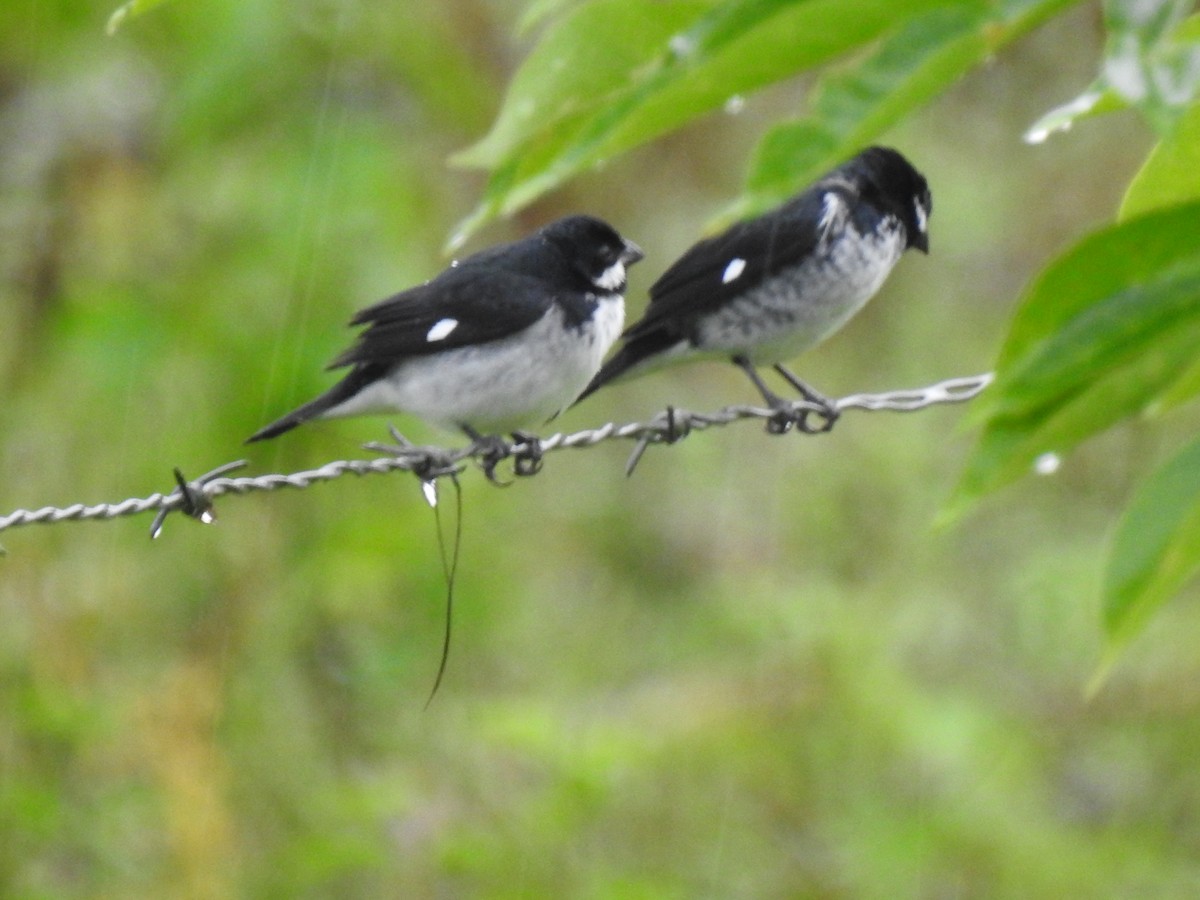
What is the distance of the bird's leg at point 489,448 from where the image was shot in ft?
14.5

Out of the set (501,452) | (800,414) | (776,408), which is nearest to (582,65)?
(501,452)

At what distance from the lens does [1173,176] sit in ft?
2.39

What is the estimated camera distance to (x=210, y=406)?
5.43 metres

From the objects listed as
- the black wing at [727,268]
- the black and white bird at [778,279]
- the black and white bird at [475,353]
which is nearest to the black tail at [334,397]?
the black and white bird at [475,353]

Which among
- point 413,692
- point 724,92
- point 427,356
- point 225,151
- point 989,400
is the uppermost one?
point 225,151

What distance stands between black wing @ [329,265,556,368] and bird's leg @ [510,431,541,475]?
1.09 feet

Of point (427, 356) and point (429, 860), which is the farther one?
point (429, 860)

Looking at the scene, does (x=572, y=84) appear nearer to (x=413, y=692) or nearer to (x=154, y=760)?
(x=154, y=760)

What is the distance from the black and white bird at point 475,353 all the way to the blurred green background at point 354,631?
0.46 meters

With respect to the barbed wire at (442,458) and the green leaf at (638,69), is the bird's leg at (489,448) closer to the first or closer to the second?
the barbed wire at (442,458)

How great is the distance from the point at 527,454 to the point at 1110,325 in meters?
3.83

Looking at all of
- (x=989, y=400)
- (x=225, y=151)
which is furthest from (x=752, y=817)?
(x=989, y=400)

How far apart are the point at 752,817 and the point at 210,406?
112 inches

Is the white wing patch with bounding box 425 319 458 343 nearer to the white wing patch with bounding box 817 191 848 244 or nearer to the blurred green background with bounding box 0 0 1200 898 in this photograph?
the blurred green background with bounding box 0 0 1200 898
